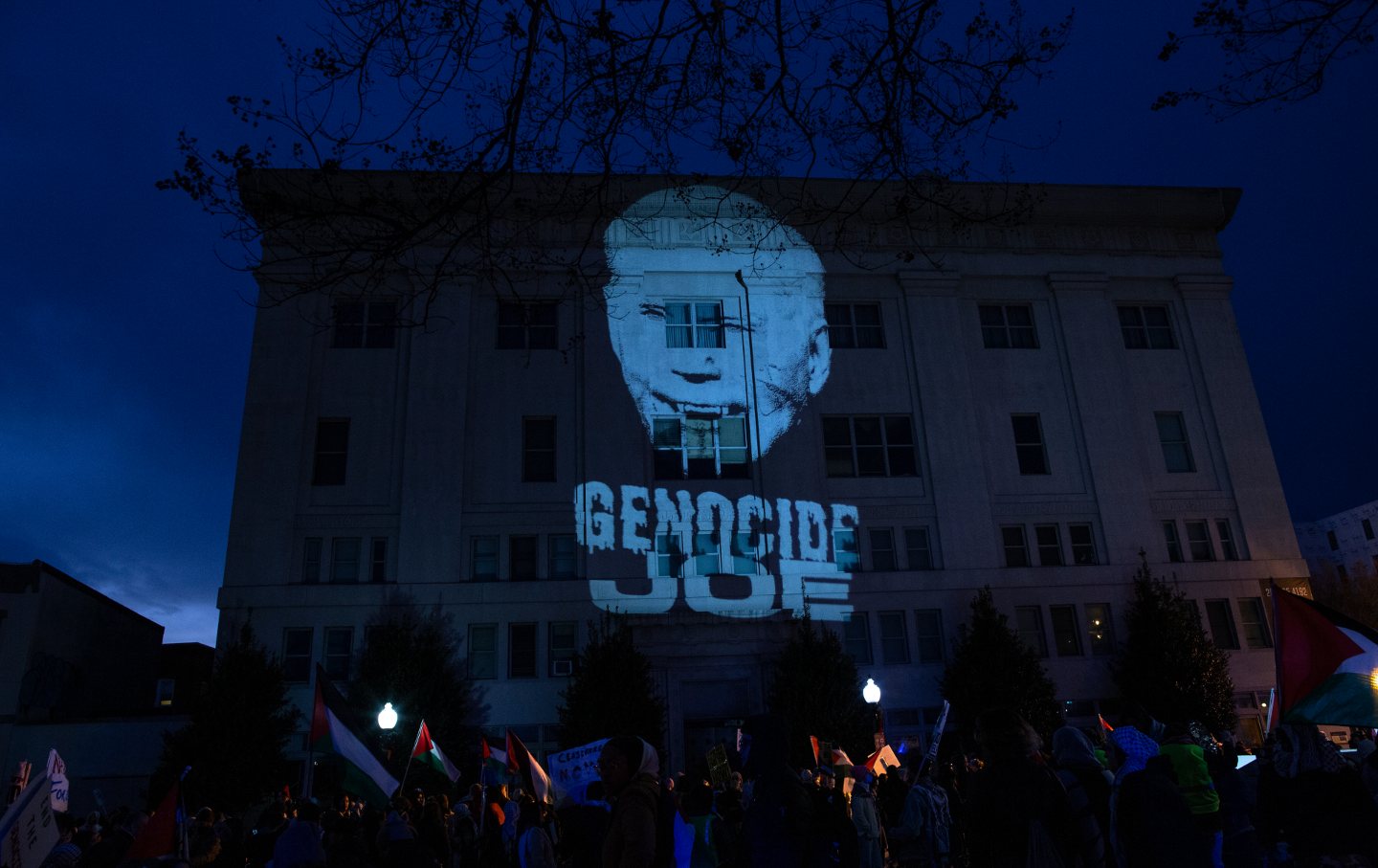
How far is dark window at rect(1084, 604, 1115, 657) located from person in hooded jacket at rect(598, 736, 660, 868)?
29.4 m

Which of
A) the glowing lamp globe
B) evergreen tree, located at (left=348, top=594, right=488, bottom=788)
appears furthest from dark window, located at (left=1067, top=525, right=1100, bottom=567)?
the glowing lamp globe

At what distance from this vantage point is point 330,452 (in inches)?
1216

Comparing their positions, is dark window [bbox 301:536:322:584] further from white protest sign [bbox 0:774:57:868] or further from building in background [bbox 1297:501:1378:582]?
building in background [bbox 1297:501:1378:582]

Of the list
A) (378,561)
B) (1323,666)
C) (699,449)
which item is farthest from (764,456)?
(1323,666)

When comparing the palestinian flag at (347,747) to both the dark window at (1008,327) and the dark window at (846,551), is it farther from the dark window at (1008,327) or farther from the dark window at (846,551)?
the dark window at (1008,327)

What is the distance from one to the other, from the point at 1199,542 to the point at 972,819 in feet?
106

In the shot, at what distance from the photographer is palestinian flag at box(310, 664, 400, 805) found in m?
12.9

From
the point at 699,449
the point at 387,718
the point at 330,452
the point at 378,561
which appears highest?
the point at 330,452

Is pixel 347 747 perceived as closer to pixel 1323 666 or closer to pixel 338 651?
pixel 1323 666

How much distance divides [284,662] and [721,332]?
1846 cm

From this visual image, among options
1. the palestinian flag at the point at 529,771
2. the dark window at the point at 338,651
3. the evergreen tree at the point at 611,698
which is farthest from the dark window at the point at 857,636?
the palestinian flag at the point at 529,771

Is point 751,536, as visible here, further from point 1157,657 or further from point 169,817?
point 169,817

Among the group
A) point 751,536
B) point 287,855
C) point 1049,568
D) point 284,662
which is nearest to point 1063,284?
point 1049,568

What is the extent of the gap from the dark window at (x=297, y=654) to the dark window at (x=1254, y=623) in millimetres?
31720
